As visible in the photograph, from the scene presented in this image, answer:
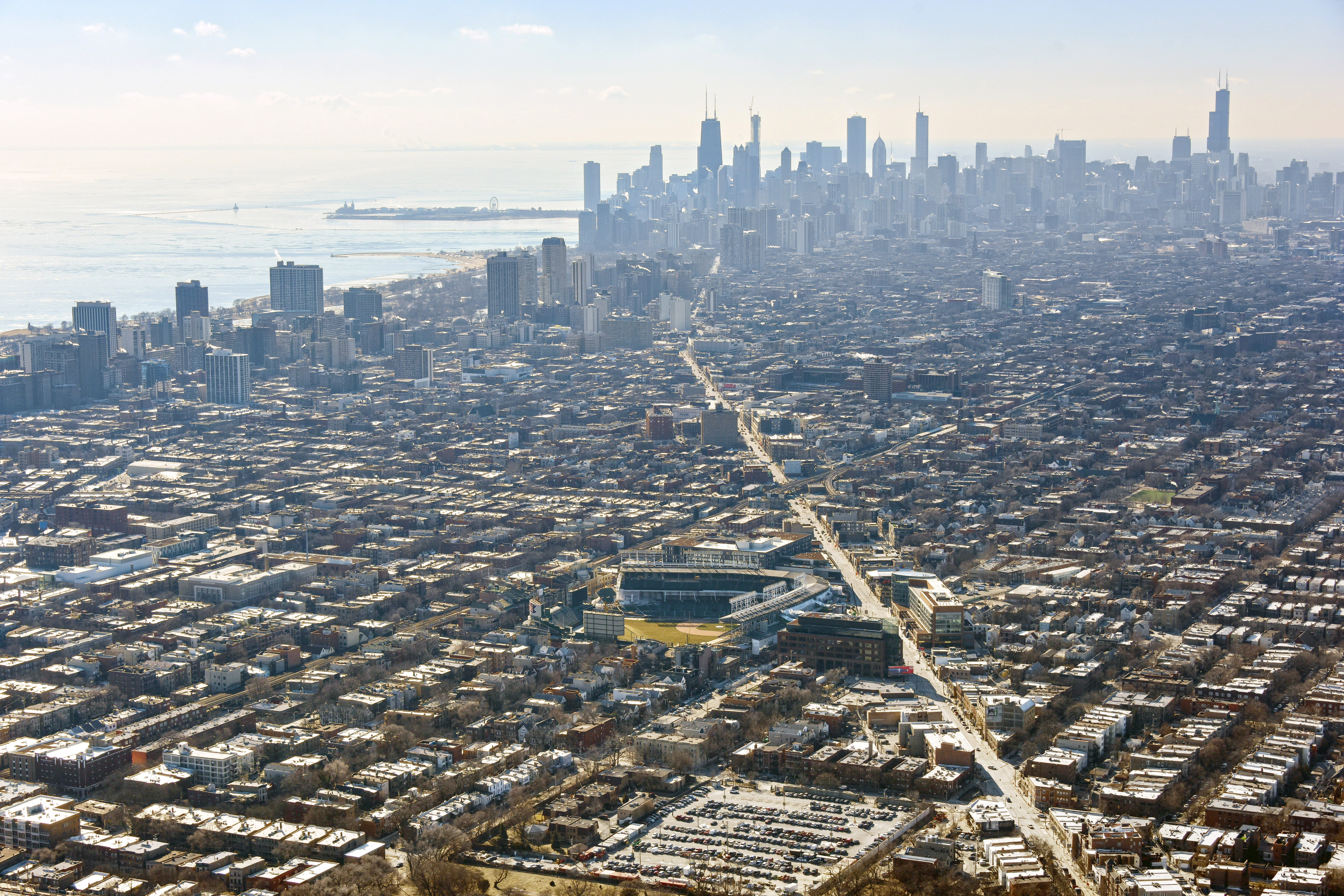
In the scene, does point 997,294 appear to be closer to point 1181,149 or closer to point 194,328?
point 194,328

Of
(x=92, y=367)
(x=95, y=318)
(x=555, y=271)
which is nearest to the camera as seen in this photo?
(x=92, y=367)

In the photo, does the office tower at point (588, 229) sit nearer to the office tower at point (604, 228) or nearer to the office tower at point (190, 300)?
the office tower at point (604, 228)

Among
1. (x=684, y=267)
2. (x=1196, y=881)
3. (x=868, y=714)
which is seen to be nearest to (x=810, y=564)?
(x=868, y=714)

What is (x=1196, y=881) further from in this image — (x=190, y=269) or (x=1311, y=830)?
(x=190, y=269)

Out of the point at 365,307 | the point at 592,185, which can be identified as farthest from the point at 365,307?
the point at 592,185

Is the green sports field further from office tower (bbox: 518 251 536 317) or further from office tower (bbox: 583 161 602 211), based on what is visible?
office tower (bbox: 583 161 602 211)

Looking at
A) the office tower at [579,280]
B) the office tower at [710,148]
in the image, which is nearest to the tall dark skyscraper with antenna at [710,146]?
the office tower at [710,148]
